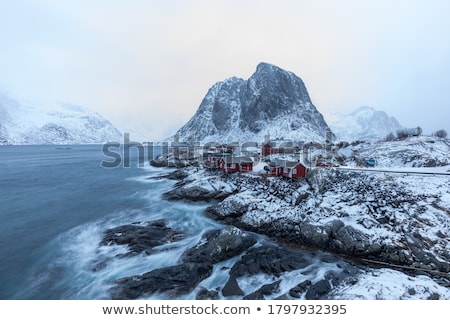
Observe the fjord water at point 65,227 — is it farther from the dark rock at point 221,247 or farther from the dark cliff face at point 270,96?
the dark cliff face at point 270,96

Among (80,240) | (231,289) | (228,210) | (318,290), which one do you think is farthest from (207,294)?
(80,240)

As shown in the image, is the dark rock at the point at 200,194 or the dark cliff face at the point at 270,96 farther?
the dark cliff face at the point at 270,96

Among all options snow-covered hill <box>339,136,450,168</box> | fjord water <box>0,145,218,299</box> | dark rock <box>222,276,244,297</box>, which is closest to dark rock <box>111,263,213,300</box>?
fjord water <box>0,145,218,299</box>

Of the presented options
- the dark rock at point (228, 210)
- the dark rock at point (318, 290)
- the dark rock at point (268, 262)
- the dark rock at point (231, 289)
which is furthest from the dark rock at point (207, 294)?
the dark rock at point (228, 210)

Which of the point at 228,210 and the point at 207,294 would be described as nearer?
the point at 207,294

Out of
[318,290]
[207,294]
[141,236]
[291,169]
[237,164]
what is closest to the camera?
[318,290]

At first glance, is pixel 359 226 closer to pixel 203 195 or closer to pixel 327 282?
pixel 327 282

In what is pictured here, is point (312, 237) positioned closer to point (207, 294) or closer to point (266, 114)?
point (207, 294)
